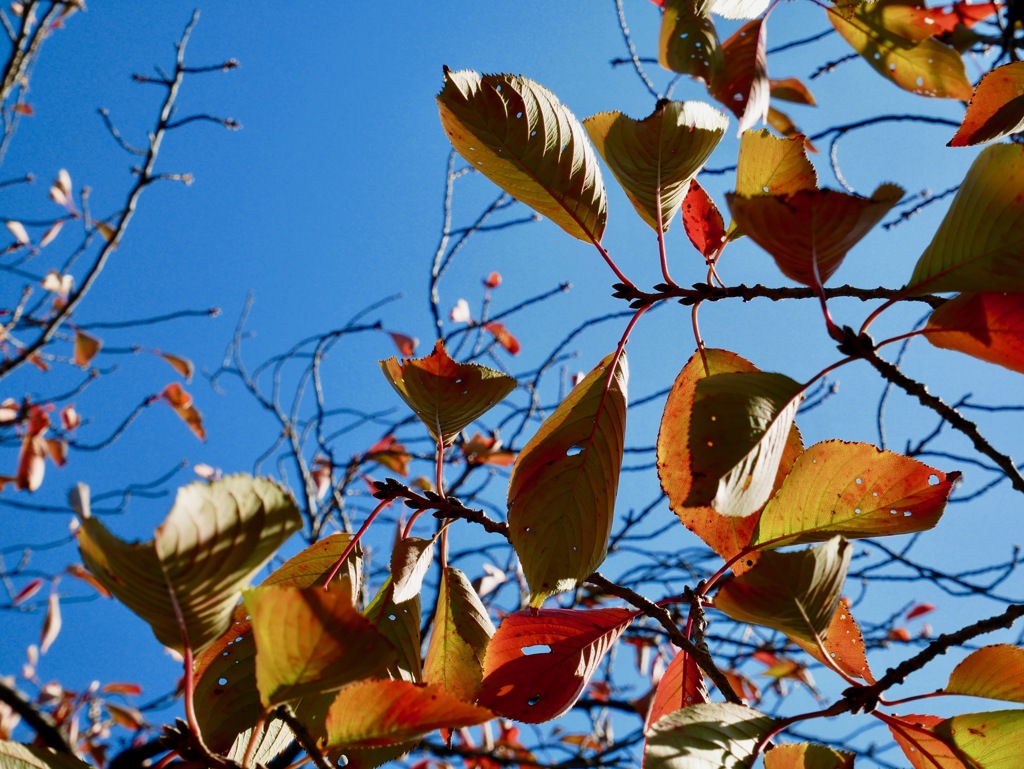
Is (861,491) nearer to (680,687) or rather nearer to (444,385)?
(680,687)

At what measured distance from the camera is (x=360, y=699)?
1.71ft

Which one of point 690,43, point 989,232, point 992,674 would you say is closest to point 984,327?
point 989,232

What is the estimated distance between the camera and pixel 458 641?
785 mm

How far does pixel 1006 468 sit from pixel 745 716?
34cm

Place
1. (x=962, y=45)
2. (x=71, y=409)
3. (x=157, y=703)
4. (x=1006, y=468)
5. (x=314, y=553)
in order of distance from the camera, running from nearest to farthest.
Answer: (x=1006, y=468) → (x=314, y=553) → (x=962, y=45) → (x=157, y=703) → (x=71, y=409)

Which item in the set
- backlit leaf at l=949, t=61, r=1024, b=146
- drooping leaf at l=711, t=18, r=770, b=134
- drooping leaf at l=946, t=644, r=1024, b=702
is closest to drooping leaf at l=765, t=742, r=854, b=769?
drooping leaf at l=946, t=644, r=1024, b=702

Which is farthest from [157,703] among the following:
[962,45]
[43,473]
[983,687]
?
[962,45]

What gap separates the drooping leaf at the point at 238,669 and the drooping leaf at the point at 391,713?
0.13 meters

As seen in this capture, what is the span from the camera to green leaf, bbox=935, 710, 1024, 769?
0.58 meters

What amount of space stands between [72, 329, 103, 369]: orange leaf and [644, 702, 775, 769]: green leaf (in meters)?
2.81

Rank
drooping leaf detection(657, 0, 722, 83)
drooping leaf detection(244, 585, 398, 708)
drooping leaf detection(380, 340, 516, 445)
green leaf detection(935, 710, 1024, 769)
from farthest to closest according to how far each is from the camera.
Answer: drooping leaf detection(657, 0, 722, 83), drooping leaf detection(380, 340, 516, 445), green leaf detection(935, 710, 1024, 769), drooping leaf detection(244, 585, 398, 708)

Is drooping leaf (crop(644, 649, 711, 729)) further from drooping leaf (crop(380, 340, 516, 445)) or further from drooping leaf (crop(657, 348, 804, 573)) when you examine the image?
drooping leaf (crop(380, 340, 516, 445))

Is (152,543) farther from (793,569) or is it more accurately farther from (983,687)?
(983,687)

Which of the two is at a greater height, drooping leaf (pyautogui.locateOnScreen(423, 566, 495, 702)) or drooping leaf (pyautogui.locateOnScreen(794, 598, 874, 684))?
drooping leaf (pyautogui.locateOnScreen(423, 566, 495, 702))
